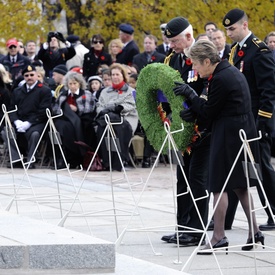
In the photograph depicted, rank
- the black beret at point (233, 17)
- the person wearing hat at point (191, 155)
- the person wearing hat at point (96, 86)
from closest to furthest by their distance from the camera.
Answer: the person wearing hat at point (191, 155)
the black beret at point (233, 17)
the person wearing hat at point (96, 86)

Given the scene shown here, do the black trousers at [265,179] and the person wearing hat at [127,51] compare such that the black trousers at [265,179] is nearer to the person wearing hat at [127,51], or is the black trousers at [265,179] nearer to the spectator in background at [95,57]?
the person wearing hat at [127,51]

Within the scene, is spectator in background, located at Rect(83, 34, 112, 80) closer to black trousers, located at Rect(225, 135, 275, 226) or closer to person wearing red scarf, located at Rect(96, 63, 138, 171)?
person wearing red scarf, located at Rect(96, 63, 138, 171)

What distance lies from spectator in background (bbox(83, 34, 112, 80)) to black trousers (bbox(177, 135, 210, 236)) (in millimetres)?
10936

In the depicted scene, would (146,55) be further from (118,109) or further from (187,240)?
(187,240)

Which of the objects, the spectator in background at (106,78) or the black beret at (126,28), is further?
the black beret at (126,28)

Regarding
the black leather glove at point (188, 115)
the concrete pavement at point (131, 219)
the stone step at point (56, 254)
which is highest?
the black leather glove at point (188, 115)

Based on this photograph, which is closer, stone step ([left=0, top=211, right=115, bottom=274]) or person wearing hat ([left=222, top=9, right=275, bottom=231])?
stone step ([left=0, top=211, right=115, bottom=274])

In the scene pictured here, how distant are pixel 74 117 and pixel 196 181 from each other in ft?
26.4

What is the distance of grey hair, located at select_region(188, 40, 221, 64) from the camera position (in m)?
8.45

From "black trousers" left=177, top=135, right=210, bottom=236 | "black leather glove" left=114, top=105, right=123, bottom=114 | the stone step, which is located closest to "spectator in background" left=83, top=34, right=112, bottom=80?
"black leather glove" left=114, top=105, right=123, bottom=114

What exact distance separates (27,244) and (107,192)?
21.8ft

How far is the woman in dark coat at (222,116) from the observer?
8422 millimetres

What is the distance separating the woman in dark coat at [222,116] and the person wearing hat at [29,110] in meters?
8.67

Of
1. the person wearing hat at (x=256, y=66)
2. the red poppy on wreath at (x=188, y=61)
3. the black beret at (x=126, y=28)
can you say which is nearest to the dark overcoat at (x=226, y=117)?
the red poppy on wreath at (x=188, y=61)
